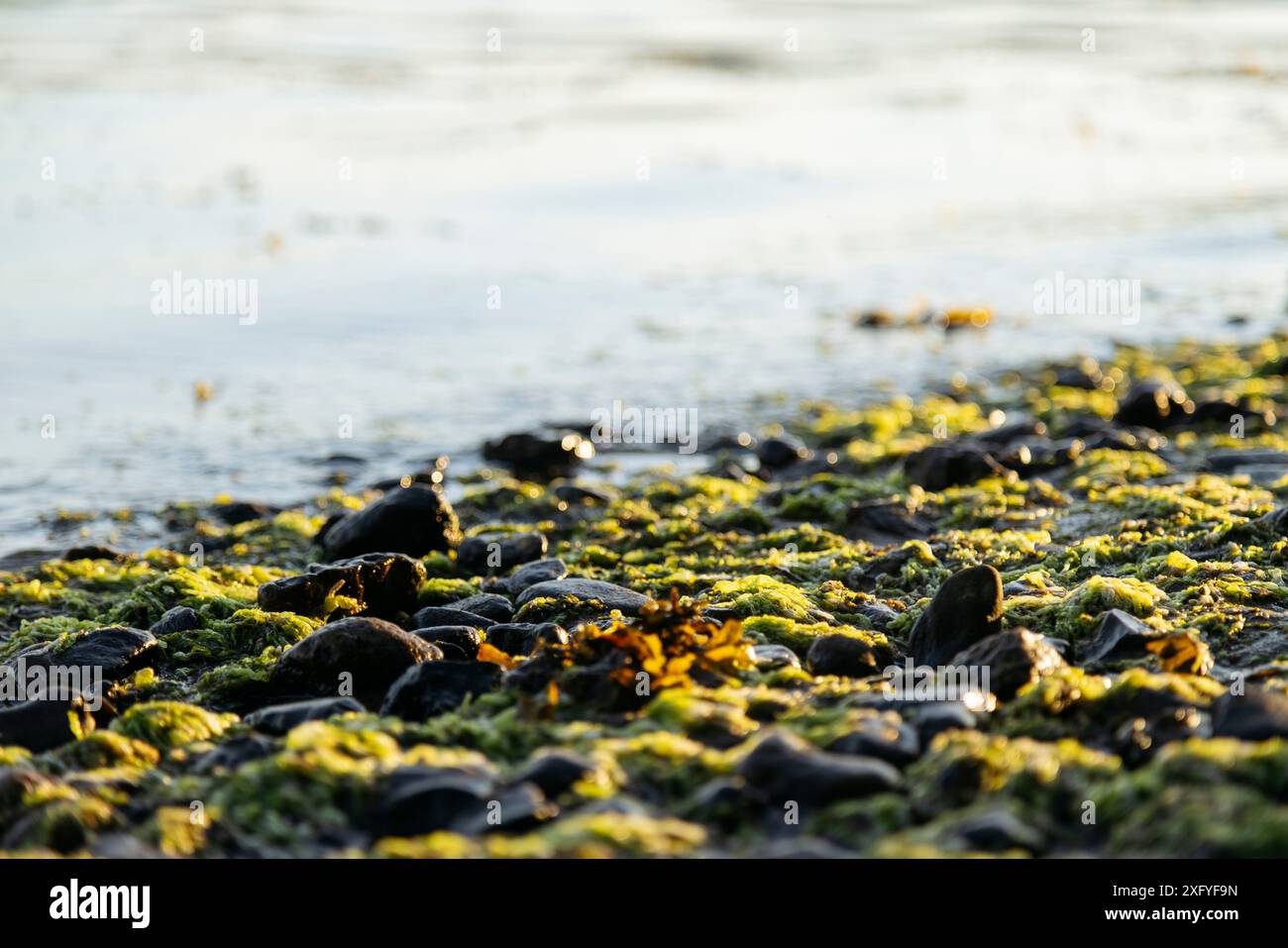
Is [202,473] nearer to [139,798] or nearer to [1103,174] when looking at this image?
[139,798]

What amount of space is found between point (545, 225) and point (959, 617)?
11883 millimetres

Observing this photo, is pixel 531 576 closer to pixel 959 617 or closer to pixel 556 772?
pixel 959 617

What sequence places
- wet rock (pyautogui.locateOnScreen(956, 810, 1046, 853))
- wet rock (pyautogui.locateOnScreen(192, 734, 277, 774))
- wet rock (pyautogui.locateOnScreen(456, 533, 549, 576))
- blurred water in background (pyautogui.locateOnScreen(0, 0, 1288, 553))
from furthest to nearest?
blurred water in background (pyautogui.locateOnScreen(0, 0, 1288, 553)) < wet rock (pyautogui.locateOnScreen(456, 533, 549, 576)) < wet rock (pyautogui.locateOnScreen(192, 734, 277, 774)) < wet rock (pyautogui.locateOnScreen(956, 810, 1046, 853))

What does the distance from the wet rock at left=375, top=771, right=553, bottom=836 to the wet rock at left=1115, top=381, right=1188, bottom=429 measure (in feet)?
24.5

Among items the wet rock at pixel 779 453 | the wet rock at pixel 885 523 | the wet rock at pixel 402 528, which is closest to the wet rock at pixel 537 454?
the wet rock at pixel 779 453

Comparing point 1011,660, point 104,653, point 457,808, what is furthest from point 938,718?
point 104,653

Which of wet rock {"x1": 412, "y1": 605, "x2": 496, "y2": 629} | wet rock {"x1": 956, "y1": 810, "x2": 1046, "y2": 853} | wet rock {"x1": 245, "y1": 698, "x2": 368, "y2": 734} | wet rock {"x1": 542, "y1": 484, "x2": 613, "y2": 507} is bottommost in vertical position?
wet rock {"x1": 956, "y1": 810, "x2": 1046, "y2": 853}

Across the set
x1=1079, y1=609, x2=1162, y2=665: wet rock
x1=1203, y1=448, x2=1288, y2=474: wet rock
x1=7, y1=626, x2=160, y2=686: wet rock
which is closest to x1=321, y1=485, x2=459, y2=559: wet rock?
x1=7, y1=626, x2=160, y2=686: wet rock

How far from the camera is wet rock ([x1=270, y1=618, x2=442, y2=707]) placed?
5258mm

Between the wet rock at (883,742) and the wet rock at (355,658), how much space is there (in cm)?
170

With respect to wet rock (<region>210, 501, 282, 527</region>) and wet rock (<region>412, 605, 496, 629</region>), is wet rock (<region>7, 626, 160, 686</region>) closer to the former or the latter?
wet rock (<region>412, 605, 496, 629</region>)

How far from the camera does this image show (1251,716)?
415 centimetres

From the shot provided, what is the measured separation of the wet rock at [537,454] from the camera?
390 inches
